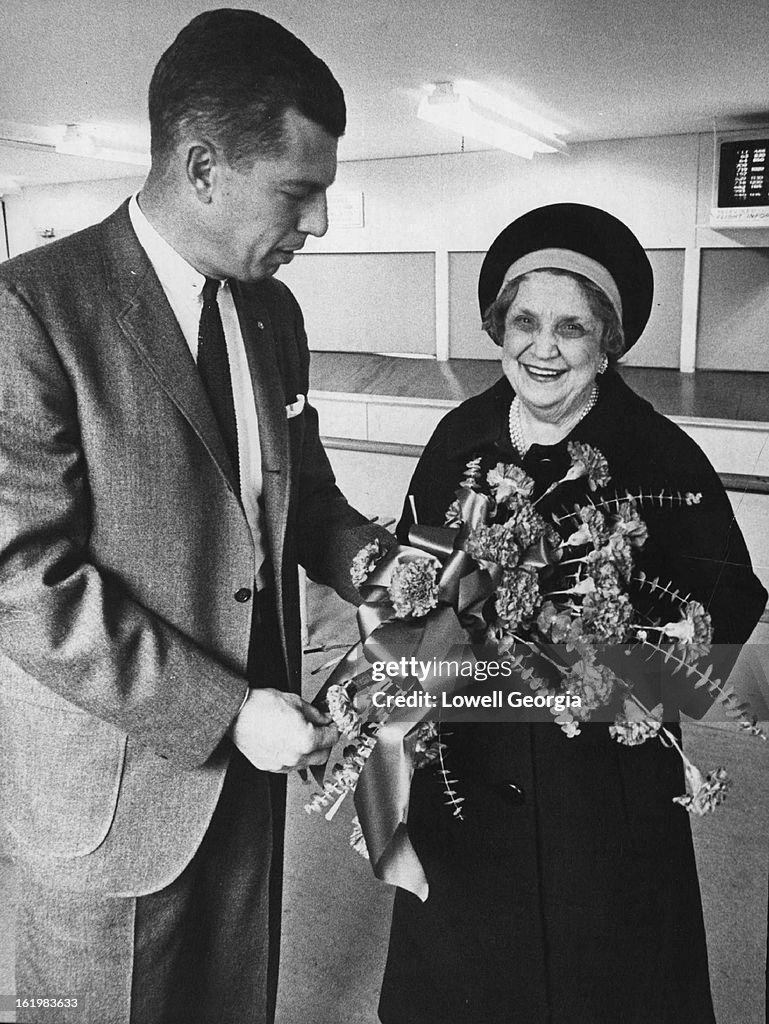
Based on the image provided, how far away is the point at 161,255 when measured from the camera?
3.60 ft

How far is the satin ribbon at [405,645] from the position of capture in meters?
1.04

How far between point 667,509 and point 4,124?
99 centimetres

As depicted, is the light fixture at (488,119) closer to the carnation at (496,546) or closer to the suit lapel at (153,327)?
the suit lapel at (153,327)

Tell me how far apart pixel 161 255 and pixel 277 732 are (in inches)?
22.1

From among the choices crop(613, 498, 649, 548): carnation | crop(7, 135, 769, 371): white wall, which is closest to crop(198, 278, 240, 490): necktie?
crop(7, 135, 769, 371): white wall

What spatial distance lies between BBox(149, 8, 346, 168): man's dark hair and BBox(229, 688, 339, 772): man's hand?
23.6 inches

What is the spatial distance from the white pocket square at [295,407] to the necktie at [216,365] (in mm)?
110

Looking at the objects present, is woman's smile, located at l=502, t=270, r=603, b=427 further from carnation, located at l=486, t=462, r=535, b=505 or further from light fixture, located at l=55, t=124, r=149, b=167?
light fixture, located at l=55, t=124, r=149, b=167

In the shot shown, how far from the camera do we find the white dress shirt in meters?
1.10

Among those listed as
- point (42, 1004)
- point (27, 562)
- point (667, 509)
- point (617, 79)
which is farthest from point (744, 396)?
point (42, 1004)

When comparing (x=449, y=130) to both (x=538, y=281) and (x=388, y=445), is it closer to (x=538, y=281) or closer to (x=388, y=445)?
(x=538, y=281)

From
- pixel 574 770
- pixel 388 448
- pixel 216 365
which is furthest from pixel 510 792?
pixel 216 365

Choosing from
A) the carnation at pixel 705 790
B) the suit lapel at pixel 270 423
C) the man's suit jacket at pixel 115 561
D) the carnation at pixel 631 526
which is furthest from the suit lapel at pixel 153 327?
the carnation at pixel 705 790

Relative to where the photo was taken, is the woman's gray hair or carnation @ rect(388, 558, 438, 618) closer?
carnation @ rect(388, 558, 438, 618)
